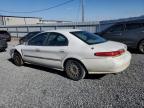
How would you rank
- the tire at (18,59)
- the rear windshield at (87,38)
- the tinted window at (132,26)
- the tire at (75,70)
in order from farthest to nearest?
1. the tinted window at (132,26)
2. the tire at (18,59)
3. the rear windshield at (87,38)
4. the tire at (75,70)

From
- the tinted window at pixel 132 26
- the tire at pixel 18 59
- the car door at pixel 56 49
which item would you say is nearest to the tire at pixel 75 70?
the car door at pixel 56 49

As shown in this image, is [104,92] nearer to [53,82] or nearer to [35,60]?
[53,82]

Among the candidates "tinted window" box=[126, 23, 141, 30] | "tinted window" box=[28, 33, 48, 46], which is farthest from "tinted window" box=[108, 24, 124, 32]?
"tinted window" box=[28, 33, 48, 46]

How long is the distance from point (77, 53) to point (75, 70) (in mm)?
548

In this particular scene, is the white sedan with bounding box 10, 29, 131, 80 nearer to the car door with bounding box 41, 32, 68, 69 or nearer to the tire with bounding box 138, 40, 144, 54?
the car door with bounding box 41, 32, 68, 69

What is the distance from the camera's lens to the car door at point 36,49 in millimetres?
6281

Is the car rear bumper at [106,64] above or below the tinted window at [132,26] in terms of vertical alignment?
below

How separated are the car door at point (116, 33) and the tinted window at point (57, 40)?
4.51 metres

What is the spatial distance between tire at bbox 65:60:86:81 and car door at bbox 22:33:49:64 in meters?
1.16

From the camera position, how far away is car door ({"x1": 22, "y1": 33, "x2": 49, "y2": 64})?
6.28 metres

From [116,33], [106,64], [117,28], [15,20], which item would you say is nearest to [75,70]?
[106,64]

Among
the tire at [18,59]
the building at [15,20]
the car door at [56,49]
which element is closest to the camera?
the car door at [56,49]

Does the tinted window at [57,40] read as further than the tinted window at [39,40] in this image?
No

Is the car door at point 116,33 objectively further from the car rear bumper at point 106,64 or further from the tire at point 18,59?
the tire at point 18,59
